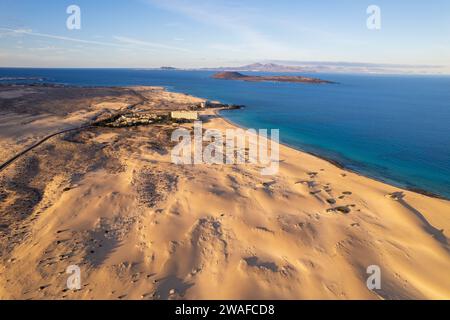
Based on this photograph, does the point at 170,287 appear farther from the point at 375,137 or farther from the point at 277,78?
the point at 277,78

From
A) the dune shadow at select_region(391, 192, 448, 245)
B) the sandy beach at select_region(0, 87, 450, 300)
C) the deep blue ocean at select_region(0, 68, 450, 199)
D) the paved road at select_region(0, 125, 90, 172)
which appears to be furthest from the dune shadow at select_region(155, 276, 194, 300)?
the deep blue ocean at select_region(0, 68, 450, 199)

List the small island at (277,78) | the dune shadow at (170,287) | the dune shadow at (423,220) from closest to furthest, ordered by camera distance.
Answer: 1. the dune shadow at (170,287)
2. the dune shadow at (423,220)
3. the small island at (277,78)

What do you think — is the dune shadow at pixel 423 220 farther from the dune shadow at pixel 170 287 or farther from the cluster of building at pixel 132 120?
the cluster of building at pixel 132 120

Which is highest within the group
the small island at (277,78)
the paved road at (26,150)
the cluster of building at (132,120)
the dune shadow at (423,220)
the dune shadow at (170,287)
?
the small island at (277,78)

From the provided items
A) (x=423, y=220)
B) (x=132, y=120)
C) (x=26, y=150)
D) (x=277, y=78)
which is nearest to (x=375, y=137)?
(x=423, y=220)

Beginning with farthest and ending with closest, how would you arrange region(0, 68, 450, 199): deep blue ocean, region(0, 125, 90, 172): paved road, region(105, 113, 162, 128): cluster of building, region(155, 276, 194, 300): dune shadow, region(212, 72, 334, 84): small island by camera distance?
region(212, 72, 334, 84): small island
region(105, 113, 162, 128): cluster of building
region(0, 68, 450, 199): deep blue ocean
region(0, 125, 90, 172): paved road
region(155, 276, 194, 300): dune shadow

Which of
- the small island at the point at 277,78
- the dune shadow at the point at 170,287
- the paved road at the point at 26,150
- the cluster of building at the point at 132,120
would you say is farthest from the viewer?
the small island at the point at 277,78

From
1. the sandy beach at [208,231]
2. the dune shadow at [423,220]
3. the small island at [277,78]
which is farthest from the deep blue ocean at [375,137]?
the small island at [277,78]

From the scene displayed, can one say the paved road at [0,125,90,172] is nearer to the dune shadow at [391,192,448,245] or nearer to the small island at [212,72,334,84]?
the dune shadow at [391,192,448,245]

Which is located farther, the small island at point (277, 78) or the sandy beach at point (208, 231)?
the small island at point (277, 78)
